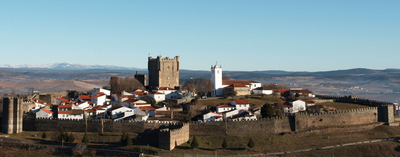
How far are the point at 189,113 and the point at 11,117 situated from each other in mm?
16298

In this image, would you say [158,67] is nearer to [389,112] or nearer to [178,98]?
[178,98]

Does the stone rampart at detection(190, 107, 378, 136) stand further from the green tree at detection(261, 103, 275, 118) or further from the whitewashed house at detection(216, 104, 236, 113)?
the whitewashed house at detection(216, 104, 236, 113)

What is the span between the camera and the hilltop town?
42344 mm

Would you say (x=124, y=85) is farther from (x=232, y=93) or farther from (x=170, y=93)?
(x=232, y=93)

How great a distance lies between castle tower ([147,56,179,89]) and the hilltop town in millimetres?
4606

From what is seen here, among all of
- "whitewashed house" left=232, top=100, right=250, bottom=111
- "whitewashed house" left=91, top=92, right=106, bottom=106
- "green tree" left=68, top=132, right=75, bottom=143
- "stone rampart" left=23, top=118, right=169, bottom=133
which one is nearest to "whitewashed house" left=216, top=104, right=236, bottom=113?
"whitewashed house" left=232, top=100, right=250, bottom=111

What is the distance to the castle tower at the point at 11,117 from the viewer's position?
142 ft

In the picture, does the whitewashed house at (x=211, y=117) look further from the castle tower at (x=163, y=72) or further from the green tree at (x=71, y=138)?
the castle tower at (x=163, y=72)

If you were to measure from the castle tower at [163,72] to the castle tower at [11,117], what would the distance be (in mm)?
24458

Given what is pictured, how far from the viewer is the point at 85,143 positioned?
39625 mm

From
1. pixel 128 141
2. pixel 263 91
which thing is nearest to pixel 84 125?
pixel 128 141

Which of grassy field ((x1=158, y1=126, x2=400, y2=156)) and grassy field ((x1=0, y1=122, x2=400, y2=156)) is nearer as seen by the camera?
grassy field ((x1=0, y1=122, x2=400, y2=156))

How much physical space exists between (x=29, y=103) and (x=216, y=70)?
74.5 feet

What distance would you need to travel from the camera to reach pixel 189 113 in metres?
47.8
